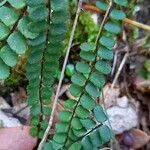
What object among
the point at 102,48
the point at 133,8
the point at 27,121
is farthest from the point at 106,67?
the point at 133,8

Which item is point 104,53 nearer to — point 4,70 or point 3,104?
point 4,70

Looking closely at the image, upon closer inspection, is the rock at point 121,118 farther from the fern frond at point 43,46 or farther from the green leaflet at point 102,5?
the green leaflet at point 102,5

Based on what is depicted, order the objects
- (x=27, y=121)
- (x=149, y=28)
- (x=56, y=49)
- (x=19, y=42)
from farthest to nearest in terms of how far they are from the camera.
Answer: (x=149, y=28), (x=27, y=121), (x=56, y=49), (x=19, y=42)

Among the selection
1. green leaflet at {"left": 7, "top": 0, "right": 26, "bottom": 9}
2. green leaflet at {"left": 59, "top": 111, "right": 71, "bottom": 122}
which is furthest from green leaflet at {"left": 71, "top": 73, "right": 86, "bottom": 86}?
green leaflet at {"left": 7, "top": 0, "right": 26, "bottom": 9}

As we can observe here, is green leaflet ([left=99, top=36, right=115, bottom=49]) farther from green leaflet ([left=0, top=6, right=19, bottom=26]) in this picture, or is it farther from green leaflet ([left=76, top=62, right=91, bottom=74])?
green leaflet ([left=0, top=6, right=19, bottom=26])

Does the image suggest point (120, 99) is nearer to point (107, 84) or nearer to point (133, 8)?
point (107, 84)

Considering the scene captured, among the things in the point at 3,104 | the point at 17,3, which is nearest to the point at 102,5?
the point at 17,3

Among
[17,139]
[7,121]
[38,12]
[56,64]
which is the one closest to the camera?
[38,12]
